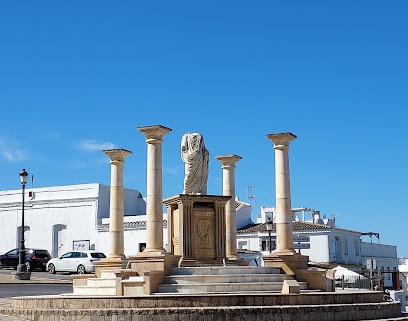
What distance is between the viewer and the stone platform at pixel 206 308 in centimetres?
1642

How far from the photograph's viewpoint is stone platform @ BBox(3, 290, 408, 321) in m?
16.4

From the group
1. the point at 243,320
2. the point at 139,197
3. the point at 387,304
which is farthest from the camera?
the point at 139,197

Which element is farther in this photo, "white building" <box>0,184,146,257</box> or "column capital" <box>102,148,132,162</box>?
"white building" <box>0,184,146,257</box>

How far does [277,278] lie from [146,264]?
3901 mm

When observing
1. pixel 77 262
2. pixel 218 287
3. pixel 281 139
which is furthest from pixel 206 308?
pixel 77 262

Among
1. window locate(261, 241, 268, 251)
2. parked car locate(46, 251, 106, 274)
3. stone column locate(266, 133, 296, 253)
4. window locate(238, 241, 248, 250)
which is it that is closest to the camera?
stone column locate(266, 133, 296, 253)

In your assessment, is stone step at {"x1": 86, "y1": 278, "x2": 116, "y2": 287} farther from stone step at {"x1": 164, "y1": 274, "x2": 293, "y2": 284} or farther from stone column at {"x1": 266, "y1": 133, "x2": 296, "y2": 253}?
stone column at {"x1": 266, "y1": 133, "x2": 296, "y2": 253}

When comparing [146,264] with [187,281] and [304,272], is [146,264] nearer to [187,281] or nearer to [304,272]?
[187,281]

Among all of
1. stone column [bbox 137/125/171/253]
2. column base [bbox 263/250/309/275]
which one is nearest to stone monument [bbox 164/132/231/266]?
stone column [bbox 137/125/171/253]

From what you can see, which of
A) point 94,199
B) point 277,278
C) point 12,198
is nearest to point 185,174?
point 277,278

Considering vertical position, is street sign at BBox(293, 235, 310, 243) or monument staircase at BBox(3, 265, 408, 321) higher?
street sign at BBox(293, 235, 310, 243)

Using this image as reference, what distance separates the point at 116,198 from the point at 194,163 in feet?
14.5

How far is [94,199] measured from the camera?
159 ft

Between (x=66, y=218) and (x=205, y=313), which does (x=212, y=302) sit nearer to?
(x=205, y=313)
